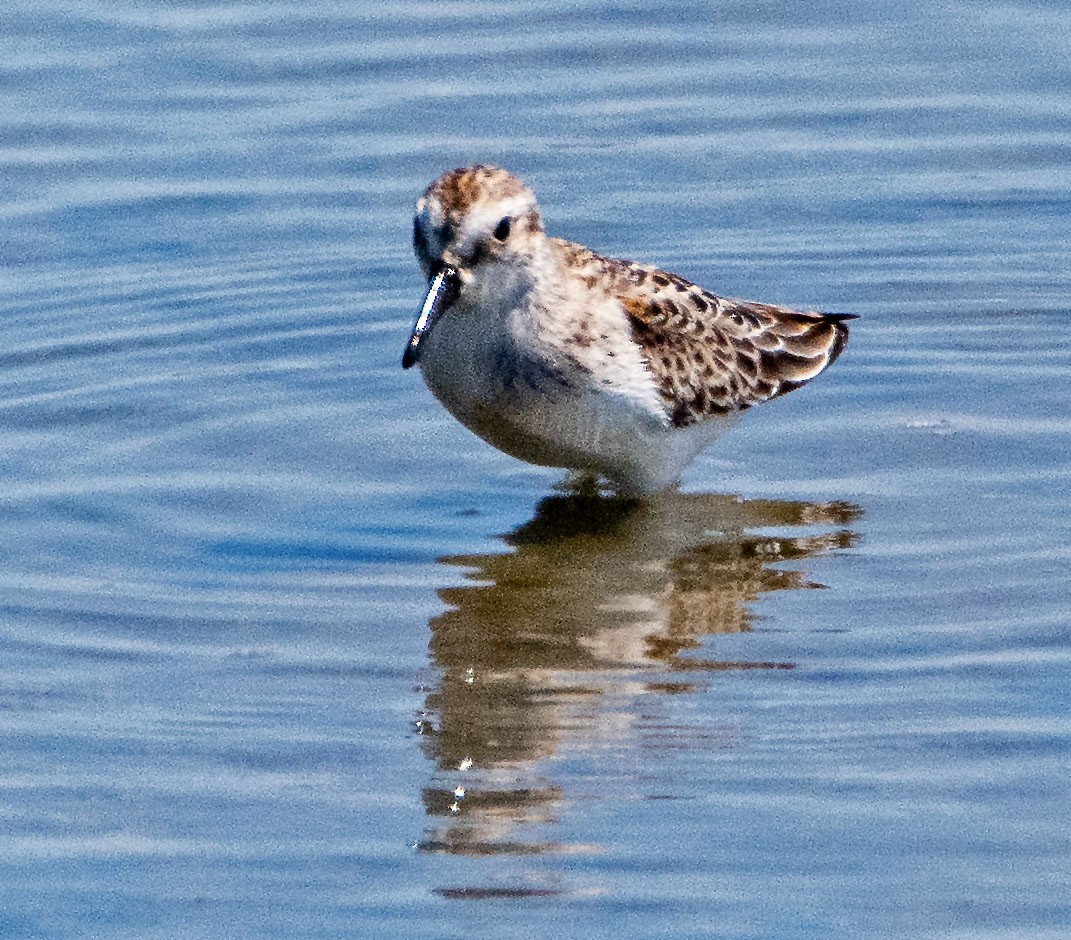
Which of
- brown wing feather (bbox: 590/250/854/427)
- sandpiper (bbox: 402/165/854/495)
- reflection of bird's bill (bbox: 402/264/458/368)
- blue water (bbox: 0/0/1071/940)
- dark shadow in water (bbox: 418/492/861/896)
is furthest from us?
brown wing feather (bbox: 590/250/854/427)

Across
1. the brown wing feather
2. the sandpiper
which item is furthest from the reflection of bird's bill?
the brown wing feather

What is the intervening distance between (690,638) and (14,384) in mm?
4138

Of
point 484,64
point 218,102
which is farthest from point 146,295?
point 484,64

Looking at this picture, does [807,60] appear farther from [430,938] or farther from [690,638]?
[430,938]

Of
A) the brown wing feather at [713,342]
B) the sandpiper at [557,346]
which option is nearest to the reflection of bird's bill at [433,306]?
the sandpiper at [557,346]

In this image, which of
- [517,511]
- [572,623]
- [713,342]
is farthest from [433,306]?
[713,342]

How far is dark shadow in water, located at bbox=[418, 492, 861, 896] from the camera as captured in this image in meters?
6.93

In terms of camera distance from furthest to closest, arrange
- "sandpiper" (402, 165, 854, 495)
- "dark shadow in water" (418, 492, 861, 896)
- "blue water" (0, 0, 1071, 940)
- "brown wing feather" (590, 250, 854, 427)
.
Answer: "brown wing feather" (590, 250, 854, 427), "sandpiper" (402, 165, 854, 495), "dark shadow in water" (418, 492, 861, 896), "blue water" (0, 0, 1071, 940)

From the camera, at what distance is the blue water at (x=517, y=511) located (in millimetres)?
6418

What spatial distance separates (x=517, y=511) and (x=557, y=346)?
3.03 ft

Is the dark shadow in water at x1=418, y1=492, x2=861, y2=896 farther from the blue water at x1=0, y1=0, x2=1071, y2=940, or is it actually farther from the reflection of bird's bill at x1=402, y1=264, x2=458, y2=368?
the reflection of bird's bill at x1=402, y1=264, x2=458, y2=368

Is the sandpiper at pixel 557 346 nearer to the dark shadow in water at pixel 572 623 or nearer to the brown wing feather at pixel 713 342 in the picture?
the brown wing feather at pixel 713 342

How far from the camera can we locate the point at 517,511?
976cm

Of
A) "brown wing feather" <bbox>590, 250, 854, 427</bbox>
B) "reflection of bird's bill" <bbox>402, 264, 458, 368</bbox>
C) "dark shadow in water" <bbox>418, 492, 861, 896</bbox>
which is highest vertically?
"reflection of bird's bill" <bbox>402, 264, 458, 368</bbox>
